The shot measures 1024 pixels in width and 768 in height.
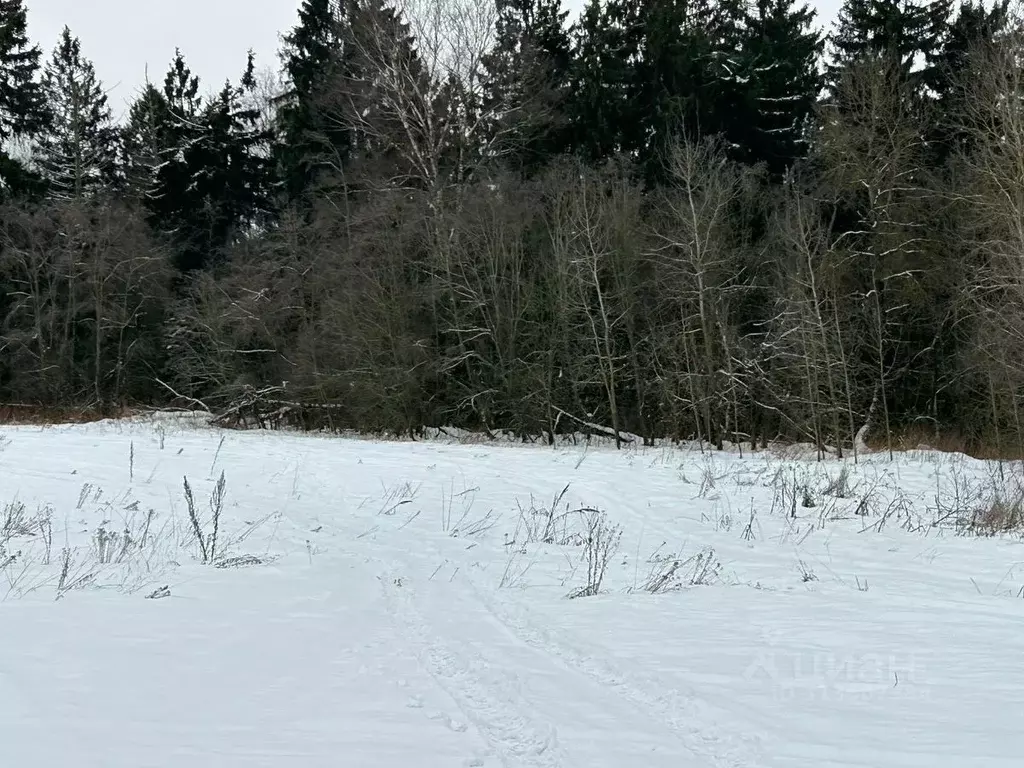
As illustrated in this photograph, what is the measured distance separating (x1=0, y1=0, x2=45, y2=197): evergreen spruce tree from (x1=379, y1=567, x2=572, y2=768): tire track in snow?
134 feet

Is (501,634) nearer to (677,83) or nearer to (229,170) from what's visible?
(677,83)

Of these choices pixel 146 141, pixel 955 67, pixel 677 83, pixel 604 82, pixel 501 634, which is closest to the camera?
pixel 501 634

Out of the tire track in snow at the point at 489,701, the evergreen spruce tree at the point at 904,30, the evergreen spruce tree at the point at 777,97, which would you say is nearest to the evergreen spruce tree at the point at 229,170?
the evergreen spruce tree at the point at 777,97

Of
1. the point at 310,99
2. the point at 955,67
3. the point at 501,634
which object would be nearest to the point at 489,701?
the point at 501,634

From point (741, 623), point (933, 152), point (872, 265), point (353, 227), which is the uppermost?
point (933, 152)

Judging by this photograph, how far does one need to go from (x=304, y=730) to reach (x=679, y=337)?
71.3 feet

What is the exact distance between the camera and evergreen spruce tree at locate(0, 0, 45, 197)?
36.8 m

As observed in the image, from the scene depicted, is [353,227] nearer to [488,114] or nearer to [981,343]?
[488,114]

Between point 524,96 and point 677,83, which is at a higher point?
point 677,83

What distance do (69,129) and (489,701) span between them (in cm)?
4162

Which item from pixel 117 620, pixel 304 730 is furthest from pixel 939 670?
pixel 117 620

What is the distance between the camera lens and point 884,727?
3453mm

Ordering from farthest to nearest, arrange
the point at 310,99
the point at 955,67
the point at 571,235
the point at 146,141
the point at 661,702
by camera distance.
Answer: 1. the point at 146,141
2. the point at 310,99
3. the point at 955,67
4. the point at 571,235
5. the point at 661,702

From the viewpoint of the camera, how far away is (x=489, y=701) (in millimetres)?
3844
